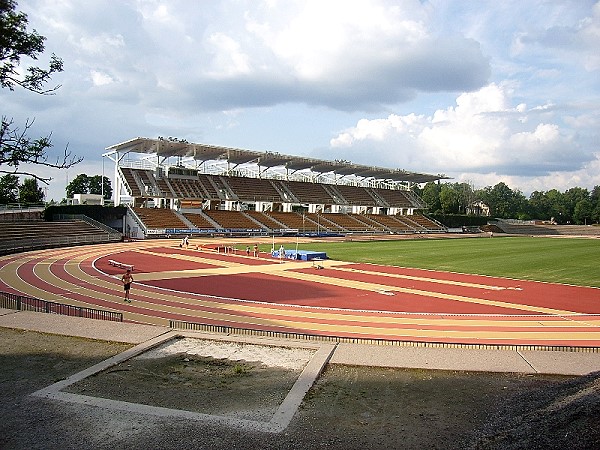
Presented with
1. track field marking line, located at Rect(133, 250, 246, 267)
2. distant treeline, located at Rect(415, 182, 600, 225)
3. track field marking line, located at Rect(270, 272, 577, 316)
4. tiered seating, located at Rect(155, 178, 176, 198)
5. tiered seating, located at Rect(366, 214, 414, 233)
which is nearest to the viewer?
track field marking line, located at Rect(270, 272, 577, 316)

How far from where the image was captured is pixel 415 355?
1074 cm

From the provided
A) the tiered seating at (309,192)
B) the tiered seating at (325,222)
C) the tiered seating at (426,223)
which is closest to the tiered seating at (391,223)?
the tiered seating at (426,223)

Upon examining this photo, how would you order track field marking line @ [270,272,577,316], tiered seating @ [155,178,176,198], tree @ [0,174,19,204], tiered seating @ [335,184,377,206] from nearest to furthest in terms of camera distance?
1. tree @ [0,174,19,204]
2. track field marking line @ [270,272,577,316]
3. tiered seating @ [155,178,176,198]
4. tiered seating @ [335,184,377,206]

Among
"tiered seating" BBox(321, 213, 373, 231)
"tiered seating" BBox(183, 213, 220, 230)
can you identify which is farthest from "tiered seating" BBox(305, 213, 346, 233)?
"tiered seating" BBox(183, 213, 220, 230)

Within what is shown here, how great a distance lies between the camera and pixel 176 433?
6.88m

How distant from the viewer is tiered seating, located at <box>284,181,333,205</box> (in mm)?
86250

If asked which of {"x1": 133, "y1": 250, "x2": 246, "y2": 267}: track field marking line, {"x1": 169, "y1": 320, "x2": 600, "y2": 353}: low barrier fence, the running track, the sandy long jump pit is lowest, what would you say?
{"x1": 133, "y1": 250, "x2": 246, "y2": 267}: track field marking line

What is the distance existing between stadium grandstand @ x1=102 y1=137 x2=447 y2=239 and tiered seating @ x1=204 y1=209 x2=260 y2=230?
0.14 m

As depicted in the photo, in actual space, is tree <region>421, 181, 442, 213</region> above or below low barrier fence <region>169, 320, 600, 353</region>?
above

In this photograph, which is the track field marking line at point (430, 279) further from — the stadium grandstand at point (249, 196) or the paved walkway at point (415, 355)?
the stadium grandstand at point (249, 196)

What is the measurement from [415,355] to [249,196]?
69.3 meters

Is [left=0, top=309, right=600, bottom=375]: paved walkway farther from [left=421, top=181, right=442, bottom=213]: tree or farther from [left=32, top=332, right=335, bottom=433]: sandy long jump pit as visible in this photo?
[left=421, top=181, right=442, bottom=213]: tree

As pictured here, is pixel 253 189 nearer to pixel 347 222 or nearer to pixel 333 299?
pixel 347 222

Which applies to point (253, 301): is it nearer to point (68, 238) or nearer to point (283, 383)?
point (283, 383)
